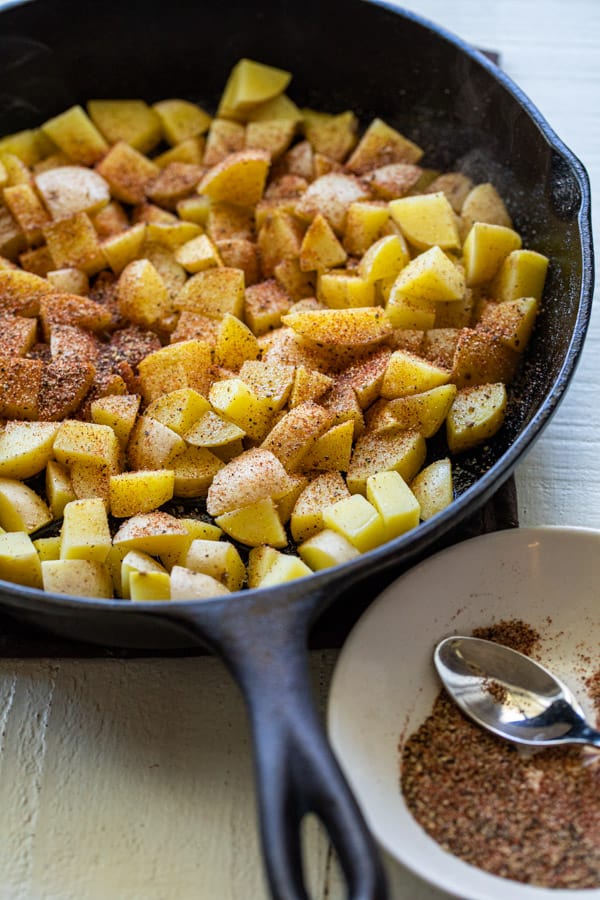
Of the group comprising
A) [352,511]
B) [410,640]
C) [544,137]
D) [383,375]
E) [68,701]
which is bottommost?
[68,701]

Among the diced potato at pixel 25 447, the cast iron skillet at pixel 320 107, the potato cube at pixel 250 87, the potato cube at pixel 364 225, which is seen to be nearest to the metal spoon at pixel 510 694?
the cast iron skillet at pixel 320 107

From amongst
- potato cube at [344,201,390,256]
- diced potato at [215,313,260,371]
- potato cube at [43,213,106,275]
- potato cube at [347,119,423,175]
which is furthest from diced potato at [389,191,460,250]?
potato cube at [43,213,106,275]

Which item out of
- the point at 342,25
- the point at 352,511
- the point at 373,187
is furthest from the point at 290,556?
the point at 342,25

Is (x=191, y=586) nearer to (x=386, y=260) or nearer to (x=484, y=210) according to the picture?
(x=386, y=260)

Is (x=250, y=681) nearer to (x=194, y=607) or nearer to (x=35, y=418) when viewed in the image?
(x=194, y=607)

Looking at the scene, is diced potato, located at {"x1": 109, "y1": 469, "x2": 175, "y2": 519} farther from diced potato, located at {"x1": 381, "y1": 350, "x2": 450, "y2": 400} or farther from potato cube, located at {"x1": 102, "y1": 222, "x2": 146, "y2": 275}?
potato cube, located at {"x1": 102, "y1": 222, "x2": 146, "y2": 275}

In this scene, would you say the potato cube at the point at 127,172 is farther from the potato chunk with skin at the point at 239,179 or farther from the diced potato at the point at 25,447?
the diced potato at the point at 25,447

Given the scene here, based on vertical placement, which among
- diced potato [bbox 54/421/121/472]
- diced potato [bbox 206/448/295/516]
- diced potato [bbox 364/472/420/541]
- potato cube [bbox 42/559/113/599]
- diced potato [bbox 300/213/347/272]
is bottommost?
potato cube [bbox 42/559/113/599]
